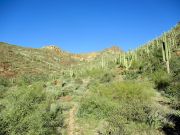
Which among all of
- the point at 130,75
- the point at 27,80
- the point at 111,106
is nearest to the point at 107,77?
the point at 130,75

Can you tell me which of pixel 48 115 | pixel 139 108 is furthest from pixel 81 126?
pixel 139 108

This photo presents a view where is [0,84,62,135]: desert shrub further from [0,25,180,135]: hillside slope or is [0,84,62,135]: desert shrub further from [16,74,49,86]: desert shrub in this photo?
[16,74,49,86]: desert shrub

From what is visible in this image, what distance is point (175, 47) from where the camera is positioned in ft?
73.0

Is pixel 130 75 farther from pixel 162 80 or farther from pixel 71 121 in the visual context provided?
pixel 71 121

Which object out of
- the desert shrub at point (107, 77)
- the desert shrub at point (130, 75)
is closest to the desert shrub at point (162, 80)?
the desert shrub at point (130, 75)

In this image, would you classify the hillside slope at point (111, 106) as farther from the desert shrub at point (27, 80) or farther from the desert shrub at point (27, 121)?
the desert shrub at point (27, 80)

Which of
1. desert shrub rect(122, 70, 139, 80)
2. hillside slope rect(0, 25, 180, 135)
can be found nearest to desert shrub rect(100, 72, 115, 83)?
hillside slope rect(0, 25, 180, 135)

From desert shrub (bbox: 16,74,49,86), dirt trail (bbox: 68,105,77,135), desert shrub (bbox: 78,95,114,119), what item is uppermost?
desert shrub (bbox: 16,74,49,86)

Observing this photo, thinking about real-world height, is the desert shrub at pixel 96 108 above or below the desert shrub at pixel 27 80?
below

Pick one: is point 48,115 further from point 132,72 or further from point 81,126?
point 132,72

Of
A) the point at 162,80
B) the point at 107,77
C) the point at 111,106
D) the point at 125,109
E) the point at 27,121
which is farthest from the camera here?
the point at 107,77

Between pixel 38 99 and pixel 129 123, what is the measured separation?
5984mm

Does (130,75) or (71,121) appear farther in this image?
(130,75)

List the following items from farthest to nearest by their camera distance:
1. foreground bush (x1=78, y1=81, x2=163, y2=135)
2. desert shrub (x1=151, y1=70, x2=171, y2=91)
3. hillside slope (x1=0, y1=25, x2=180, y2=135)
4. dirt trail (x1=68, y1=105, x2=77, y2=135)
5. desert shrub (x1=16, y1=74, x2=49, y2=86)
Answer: desert shrub (x1=16, y1=74, x2=49, y2=86)
desert shrub (x1=151, y1=70, x2=171, y2=91)
dirt trail (x1=68, y1=105, x2=77, y2=135)
foreground bush (x1=78, y1=81, x2=163, y2=135)
hillside slope (x1=0, y1=25, x2=180, y2=135)
